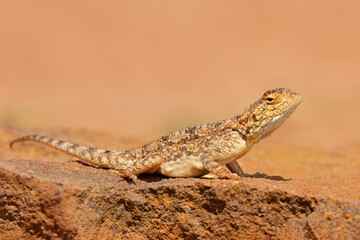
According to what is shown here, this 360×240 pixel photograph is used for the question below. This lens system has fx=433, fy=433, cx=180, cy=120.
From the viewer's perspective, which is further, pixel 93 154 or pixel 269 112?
pixel 93 154

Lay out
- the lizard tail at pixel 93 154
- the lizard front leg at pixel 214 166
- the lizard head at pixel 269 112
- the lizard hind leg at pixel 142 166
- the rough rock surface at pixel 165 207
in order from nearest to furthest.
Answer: the rough rock surface at pixel 165 207
the lizard front leg at pixel 214 166
the lizard head at pixel 269 112
the lizard hind leg at pixel 142 166
the lizard tail at pixel 93 154

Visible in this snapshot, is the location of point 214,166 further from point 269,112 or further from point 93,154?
point 93,154

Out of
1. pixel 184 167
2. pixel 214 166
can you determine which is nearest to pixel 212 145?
pixel 214 166

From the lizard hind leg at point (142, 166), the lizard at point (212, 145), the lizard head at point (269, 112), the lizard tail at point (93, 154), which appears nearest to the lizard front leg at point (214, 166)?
the lizard at point (212, 145)

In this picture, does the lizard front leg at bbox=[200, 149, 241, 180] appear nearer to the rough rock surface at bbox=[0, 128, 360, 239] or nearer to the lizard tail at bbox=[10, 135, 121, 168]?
the rough rock surface at bbox=[0, 128, 360, 239]

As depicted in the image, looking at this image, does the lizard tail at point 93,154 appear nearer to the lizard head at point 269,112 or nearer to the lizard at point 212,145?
the lizard at point 212,145

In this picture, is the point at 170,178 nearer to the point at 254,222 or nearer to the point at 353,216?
the point at 254,222

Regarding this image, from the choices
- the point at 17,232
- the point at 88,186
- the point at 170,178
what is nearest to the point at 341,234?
the point at 170,178

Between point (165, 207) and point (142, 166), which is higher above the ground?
point (142, 166)
